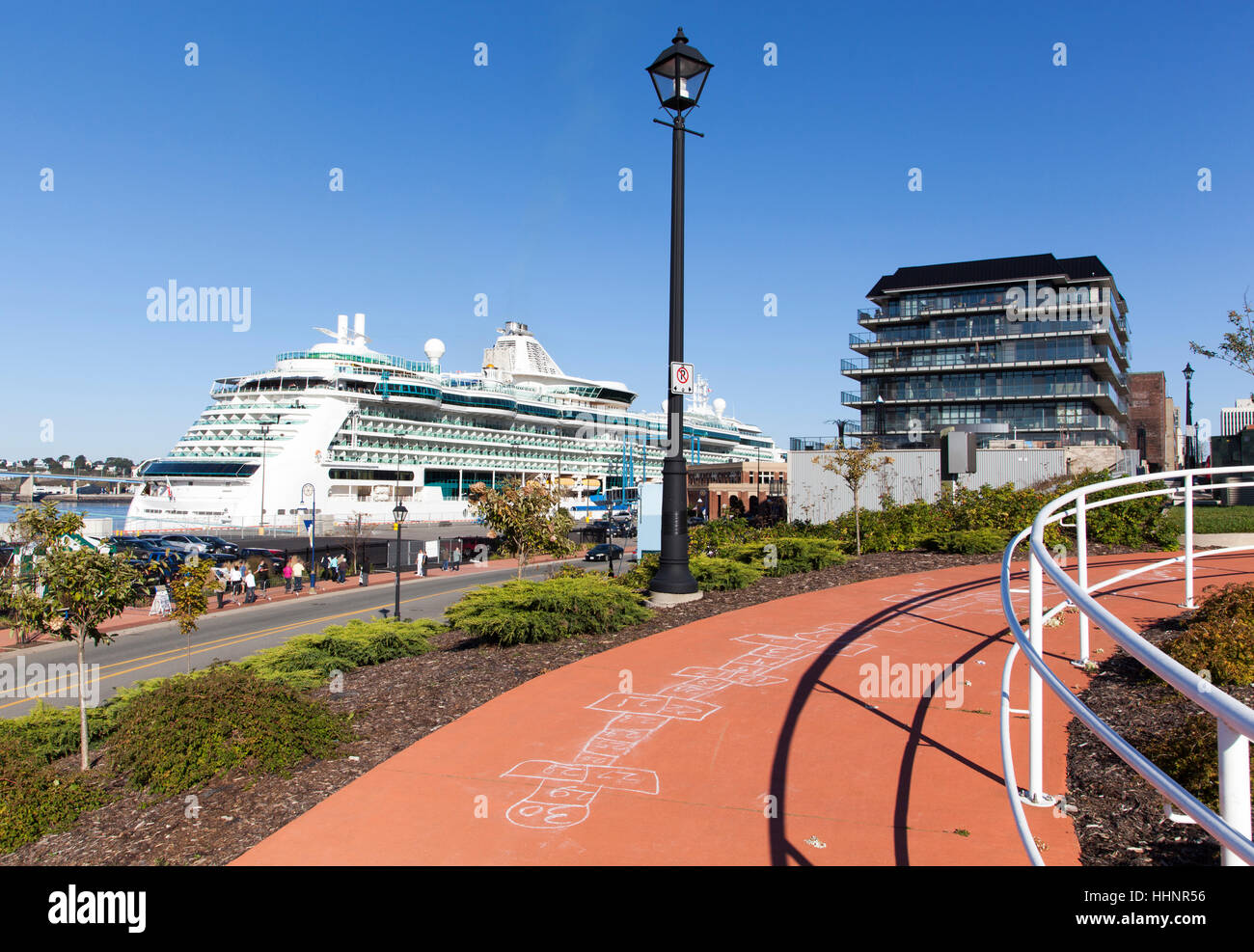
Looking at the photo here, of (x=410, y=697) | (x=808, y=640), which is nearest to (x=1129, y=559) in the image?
(x=808, y=640)

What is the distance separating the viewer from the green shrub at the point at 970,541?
1522 centimetres

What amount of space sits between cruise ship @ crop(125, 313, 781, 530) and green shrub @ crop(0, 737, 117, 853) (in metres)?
37.3

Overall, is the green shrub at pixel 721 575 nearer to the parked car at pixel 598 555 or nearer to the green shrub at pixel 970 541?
the green shrub at pixel 970 541

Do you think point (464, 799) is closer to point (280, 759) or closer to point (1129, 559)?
point (280, 759)

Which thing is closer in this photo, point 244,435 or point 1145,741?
point 1145,741

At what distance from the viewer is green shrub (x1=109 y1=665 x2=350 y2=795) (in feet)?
18.3

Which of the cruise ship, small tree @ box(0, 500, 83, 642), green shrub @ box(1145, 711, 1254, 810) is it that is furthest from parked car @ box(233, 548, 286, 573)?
green shrub @ box(1145, 711, 1254, 810)

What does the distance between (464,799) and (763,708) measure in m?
2.51

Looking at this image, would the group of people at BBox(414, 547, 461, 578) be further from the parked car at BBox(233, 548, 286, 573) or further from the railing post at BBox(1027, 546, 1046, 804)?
the railing post at BBox(1027, 546, 1046, 804)

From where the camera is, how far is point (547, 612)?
373 inches

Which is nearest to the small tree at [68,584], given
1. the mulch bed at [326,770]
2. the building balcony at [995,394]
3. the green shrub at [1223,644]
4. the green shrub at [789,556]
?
the mulch bed at [326,770]

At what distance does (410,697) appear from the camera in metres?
7.29

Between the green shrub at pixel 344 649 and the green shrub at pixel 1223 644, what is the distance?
8.20 metres
